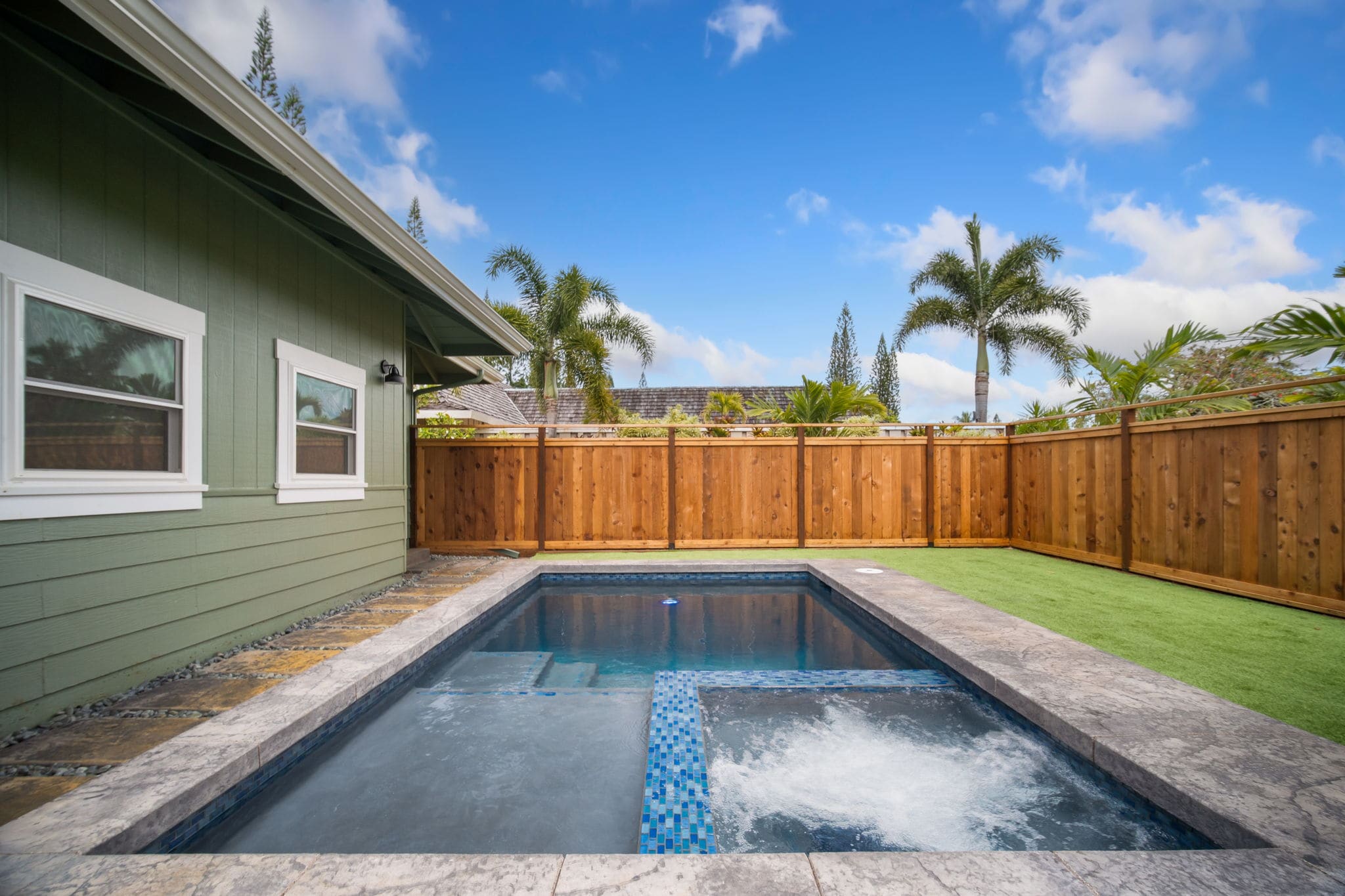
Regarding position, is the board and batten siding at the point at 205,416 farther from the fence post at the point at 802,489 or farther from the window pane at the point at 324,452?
the fence post at the point at 802,489

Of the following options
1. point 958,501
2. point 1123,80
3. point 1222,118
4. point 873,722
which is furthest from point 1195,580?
point 1222,118

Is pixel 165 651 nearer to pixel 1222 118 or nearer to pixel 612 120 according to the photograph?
pixel 612 120

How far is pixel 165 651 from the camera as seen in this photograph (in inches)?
117

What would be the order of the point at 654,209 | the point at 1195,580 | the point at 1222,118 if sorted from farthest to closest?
1. the point at 654,209
2. the point at 1222,118
3. the point at 1195,580

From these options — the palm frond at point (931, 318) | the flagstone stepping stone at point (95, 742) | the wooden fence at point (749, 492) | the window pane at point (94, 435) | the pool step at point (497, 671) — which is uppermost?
the palm frond at point (931, 318)

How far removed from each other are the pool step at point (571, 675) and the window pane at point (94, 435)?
2.46 metres

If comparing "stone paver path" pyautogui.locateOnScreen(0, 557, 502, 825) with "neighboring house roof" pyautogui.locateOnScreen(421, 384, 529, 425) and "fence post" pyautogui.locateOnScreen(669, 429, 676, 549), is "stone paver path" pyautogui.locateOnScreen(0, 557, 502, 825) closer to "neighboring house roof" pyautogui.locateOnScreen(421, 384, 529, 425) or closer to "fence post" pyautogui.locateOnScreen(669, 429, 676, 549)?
"fence post" pyautogui.locateOnScreen(669, 429, 676, 549)

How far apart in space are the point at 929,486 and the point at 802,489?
5.75 ft

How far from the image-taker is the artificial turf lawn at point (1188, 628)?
265 cm

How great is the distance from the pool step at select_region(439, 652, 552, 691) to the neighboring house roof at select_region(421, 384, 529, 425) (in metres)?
9.29

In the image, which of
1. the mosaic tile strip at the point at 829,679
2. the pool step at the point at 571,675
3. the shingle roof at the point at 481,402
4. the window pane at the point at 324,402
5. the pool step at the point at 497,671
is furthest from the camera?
the shingle roof at the point at 481,402

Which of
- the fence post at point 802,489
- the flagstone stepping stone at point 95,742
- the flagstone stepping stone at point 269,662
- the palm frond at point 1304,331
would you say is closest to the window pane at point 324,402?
the flagstone stepping stone at point 269,662

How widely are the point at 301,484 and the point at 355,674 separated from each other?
183cm

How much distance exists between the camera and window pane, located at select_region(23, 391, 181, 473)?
2.40 metres
